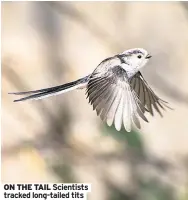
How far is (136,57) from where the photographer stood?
1433 millimetres

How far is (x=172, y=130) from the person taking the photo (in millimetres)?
1432

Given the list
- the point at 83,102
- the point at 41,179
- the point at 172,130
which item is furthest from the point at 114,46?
the point at 41,179

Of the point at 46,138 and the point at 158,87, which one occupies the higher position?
the point at 158,87

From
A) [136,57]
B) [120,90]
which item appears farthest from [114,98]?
[136,57]

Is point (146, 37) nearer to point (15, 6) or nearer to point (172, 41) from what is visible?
point (172, 41)

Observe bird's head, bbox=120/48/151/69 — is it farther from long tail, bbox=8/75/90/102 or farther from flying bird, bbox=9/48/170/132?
long tail, bbox=8/75/90/102

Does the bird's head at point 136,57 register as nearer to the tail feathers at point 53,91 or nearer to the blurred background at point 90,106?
the blurred background at point 90,106

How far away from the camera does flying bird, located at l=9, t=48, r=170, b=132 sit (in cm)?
142

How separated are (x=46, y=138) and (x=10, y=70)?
255mm

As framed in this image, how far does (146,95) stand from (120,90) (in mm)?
90

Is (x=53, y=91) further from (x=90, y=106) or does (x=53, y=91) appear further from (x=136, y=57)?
(x=136, y=57)

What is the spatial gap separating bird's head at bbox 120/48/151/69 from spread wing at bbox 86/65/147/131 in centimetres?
4

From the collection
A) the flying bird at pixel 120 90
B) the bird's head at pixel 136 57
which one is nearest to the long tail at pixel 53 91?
the flying bird at pixel 120 90

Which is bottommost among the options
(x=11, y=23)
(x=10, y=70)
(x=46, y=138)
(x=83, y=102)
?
(x=46, y=138)
